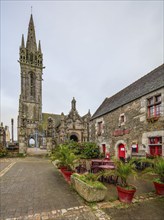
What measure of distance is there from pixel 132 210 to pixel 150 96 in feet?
22.8

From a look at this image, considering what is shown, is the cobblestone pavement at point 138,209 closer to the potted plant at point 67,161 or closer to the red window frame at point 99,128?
the potted plant at point 67,161

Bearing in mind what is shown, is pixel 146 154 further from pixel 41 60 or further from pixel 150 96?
pixel 41 60

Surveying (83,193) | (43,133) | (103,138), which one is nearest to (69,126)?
(43,133)

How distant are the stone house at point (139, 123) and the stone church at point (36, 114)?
491 inches

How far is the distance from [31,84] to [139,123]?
3081 cm

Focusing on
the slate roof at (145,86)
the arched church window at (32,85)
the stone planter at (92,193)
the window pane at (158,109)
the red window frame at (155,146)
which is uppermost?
→ the arched church window at (32,85)

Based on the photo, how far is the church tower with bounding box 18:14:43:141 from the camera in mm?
30150

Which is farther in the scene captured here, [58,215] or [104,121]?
[104,121]

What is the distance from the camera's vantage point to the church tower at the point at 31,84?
3015 centimetres

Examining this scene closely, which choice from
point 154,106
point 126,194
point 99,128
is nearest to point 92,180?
point 126,194

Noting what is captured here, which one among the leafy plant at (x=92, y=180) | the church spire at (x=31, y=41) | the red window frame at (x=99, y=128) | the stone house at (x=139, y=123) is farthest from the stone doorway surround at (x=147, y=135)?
the church spire at (x=31, y=41)

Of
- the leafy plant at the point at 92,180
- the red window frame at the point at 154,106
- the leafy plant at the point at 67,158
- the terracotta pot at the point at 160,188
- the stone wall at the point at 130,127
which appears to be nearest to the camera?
the leafy plant at the point at 92,180

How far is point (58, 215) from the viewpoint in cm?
340

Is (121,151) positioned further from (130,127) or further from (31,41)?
(31,41)
